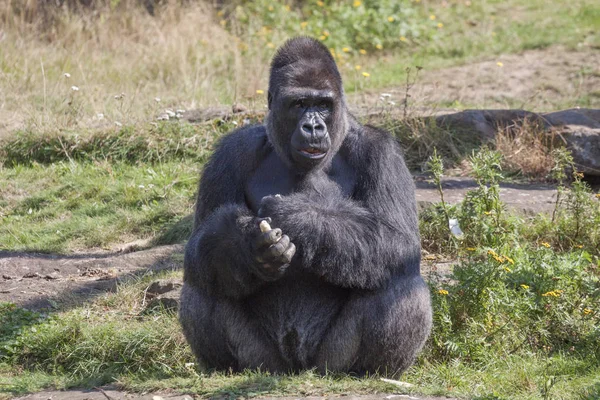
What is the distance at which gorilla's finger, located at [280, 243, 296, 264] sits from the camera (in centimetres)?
449

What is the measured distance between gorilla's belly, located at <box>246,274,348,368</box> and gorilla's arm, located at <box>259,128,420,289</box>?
9.9 inches

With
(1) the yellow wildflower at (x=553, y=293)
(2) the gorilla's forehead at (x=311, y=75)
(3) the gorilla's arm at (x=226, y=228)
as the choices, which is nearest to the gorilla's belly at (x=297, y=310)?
(3) the gorilla's arm at (x=226, y=228)

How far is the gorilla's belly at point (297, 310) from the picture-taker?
5.08 meters

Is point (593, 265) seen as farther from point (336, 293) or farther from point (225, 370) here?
point (225, 370)

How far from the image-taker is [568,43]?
13.7 meters

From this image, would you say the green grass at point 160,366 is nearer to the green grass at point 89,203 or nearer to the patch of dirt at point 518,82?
the green grass at point 89,203

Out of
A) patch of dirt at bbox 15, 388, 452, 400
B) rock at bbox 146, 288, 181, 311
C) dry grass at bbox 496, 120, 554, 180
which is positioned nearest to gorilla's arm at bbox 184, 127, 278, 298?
patch of dirt at bbox 15, 388, 452, 400

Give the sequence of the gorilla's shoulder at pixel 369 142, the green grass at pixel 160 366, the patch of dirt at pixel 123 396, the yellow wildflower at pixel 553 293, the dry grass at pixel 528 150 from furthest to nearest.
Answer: the dry grass at pixel 528 150
the yellow wildflower at pixel 553 293
the gorilla's shoulder at pixel 369 142
the green grass at pixel 160 366
the patch of dirt at pixel 123 396

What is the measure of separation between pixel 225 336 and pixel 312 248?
2.56 feet

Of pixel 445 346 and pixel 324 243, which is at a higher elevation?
pixel 324 243

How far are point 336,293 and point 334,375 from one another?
45 cm

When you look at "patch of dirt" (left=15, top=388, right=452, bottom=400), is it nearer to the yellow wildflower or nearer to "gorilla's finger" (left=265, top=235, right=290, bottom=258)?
"gorilla's finger" (left=265, top=235, right=290, bottom=258)

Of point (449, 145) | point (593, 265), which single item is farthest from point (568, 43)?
point (593, 265)

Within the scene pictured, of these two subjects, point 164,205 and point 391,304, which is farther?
point 164,205
